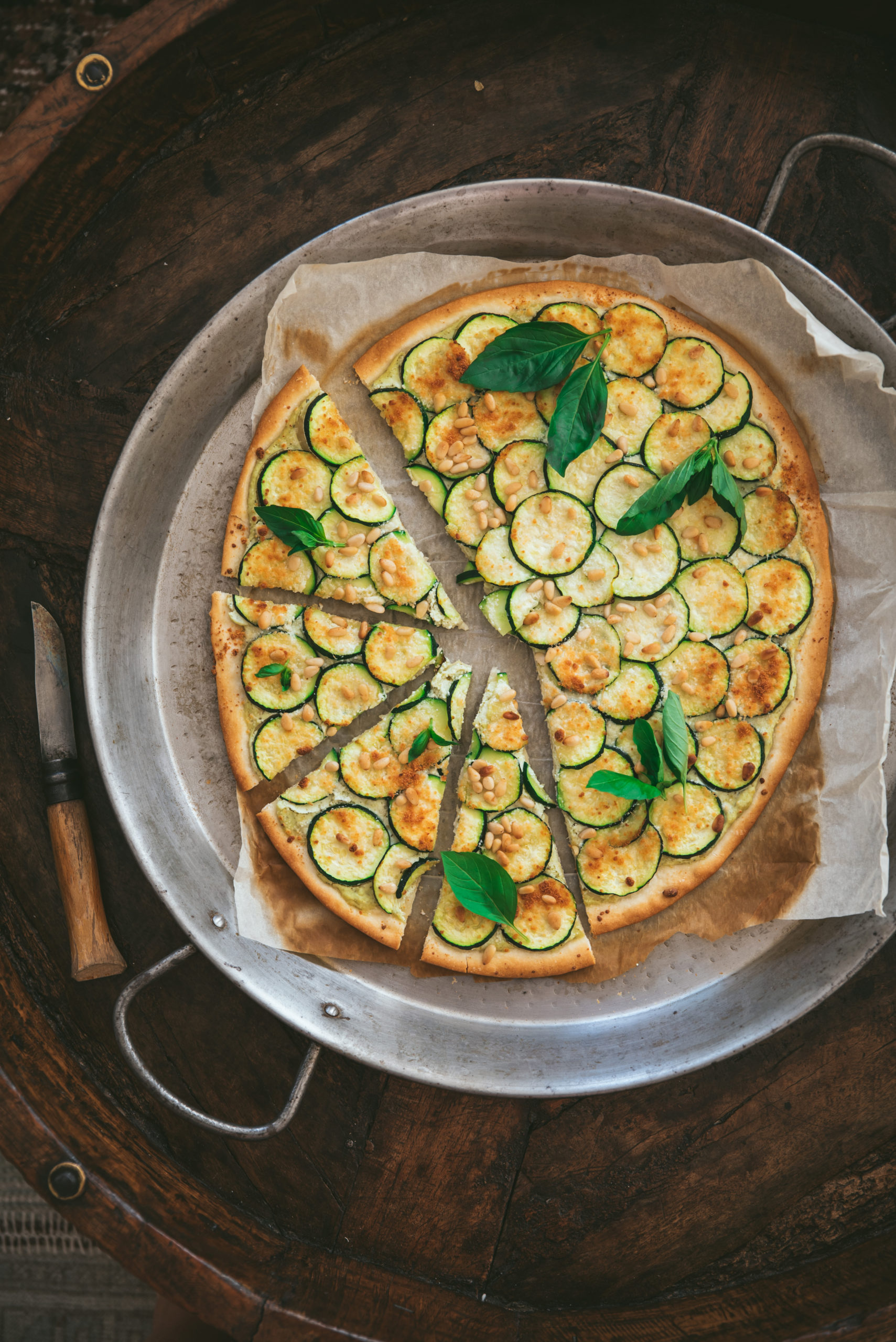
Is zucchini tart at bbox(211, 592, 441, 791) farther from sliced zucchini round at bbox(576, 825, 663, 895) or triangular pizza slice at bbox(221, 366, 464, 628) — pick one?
sliced zucchini round at bbox(576, 825, 663, 895)

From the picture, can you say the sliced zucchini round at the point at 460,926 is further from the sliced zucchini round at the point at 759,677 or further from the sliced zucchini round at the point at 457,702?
the sliced zucchini round at the point at 759,677

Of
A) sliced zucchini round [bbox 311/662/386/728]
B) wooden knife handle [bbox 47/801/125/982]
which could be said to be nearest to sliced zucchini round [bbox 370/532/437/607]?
sliced zucchini round [bbox 311/662/386/728]

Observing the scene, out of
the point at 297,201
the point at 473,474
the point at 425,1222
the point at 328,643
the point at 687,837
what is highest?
the point at 297,201

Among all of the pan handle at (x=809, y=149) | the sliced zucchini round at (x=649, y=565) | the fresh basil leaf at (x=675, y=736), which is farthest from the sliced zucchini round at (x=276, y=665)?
the pan handle at (x=809, y=149)

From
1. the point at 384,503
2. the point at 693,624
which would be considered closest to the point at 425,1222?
the point at 693,624

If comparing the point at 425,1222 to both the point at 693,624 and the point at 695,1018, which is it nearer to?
the point at 695,1018

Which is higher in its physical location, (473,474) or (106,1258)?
(473,474)
